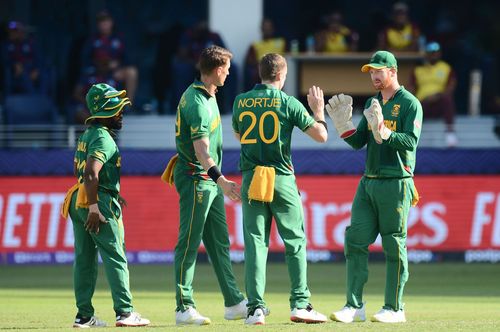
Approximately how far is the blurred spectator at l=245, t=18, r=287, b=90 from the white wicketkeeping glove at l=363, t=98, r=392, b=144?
439 inches

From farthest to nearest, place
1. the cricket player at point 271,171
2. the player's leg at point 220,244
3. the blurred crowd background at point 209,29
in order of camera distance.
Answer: the blurred crowd background at point 209,29
the player's leg at point 220,244
the cricket player at point 271,171

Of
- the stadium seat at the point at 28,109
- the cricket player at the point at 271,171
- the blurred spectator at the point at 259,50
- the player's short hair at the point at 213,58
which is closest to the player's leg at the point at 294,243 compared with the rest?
the cricket player at the point at 271,171

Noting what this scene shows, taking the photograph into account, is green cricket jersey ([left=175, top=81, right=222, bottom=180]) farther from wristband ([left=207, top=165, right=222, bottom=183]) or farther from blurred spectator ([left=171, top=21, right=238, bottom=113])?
blurred spectator ([left=171, top=21, right=238, bottom=113])

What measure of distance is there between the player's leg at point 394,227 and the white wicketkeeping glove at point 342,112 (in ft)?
1.77

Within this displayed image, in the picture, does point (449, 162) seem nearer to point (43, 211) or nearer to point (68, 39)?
point (43, 211)

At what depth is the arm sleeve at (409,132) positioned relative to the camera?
10.7 m

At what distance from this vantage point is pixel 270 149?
1088 centimetres

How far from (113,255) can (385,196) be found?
2.40 metres

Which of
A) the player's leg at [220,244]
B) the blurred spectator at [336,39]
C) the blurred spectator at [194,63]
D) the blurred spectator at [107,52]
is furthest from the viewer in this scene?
the blurred spectator at [336,39]

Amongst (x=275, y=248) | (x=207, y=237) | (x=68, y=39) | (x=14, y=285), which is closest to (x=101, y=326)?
(x=207, y=237)

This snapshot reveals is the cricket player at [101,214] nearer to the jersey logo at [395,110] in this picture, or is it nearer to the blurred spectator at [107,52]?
the jersey logo at [395,110]

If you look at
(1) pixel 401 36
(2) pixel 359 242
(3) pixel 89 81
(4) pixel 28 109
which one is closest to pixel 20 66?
(4) pixel 28 109

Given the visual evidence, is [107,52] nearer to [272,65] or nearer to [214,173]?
[272,65]

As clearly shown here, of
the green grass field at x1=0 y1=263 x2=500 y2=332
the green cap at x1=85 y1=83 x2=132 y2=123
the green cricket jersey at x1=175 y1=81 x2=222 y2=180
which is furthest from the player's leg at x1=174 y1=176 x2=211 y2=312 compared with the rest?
the green cap at x1=85 y1=83 x2=132 y2=123
